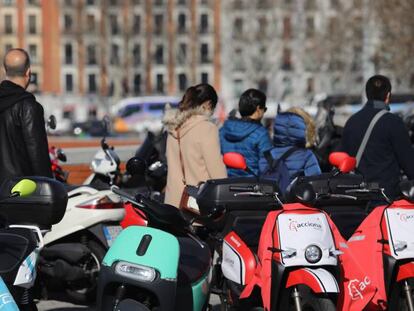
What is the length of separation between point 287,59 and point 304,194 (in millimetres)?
83281

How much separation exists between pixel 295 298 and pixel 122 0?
84.1 meters

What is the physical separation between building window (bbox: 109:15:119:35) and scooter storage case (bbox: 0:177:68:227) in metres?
83.6

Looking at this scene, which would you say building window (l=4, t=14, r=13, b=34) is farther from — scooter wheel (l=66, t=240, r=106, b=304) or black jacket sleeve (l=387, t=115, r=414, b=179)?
black jacket sleeve (l=387, t=115, r=414, b=179)

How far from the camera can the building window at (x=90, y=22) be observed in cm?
8700

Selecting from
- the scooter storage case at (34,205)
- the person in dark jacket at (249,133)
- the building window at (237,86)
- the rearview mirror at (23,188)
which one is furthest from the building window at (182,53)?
the rearview mirror at (23,188)

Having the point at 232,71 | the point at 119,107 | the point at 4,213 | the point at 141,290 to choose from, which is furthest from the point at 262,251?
the point at 232,71

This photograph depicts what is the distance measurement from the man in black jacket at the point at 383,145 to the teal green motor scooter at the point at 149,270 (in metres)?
2.41

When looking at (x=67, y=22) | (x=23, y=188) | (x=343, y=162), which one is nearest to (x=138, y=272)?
(x=23, y=188)

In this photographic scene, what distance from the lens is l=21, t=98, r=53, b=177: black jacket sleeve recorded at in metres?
6.65

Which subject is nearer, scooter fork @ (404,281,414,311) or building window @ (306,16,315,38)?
scooter fork @ (404,281,414,311)

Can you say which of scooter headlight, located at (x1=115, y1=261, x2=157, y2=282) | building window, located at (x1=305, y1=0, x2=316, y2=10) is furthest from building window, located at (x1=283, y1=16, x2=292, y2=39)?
scooter headlight, located at (x1=115, y1=261, x2=157, y2=282)

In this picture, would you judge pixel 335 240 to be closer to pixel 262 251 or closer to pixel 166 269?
pixel 262 251

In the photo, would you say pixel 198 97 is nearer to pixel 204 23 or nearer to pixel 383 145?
pixel 383 145

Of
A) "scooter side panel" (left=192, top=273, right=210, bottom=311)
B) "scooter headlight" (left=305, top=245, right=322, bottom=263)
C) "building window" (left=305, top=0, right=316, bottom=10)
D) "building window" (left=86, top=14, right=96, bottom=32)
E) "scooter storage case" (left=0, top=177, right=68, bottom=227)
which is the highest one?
"building window" (left=305, top=0, right=316, bottom=10)
